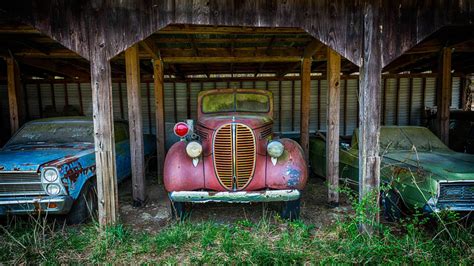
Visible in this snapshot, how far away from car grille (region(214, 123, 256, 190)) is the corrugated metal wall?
7185 mm

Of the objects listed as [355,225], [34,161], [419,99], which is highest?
[419,99]

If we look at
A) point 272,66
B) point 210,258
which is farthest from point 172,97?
point 210,258

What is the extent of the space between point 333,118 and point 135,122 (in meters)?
3.50

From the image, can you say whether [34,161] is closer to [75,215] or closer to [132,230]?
[75,215]

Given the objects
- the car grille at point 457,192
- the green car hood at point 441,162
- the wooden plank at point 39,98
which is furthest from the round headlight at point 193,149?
the wooden plank at point 39,98

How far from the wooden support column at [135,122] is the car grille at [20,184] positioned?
5.02 feet

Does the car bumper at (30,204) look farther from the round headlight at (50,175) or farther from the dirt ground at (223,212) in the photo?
the dirt ground at (223,212)

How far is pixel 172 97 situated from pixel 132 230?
7808mm

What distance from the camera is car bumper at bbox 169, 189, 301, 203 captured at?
371cm

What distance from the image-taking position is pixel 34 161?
12.4 ft

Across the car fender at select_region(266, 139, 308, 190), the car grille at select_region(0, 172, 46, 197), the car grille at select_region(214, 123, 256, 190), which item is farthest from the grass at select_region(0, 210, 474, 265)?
the car grille at select_region(214, 123, 256, 190)

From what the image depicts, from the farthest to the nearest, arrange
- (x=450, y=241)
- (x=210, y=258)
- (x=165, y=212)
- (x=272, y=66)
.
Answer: (x=272, y=66) < (x=165, y=212) < (x=450, y=241) < (x=210, y=258)

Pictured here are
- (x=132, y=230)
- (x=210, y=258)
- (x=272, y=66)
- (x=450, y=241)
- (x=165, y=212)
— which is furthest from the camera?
(x=272, y=66)

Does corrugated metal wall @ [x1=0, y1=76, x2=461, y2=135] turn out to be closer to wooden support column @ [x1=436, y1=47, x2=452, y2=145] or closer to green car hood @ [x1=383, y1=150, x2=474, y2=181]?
wooden support column @ [x1=436, y1=47, x2=452, y2=145]
